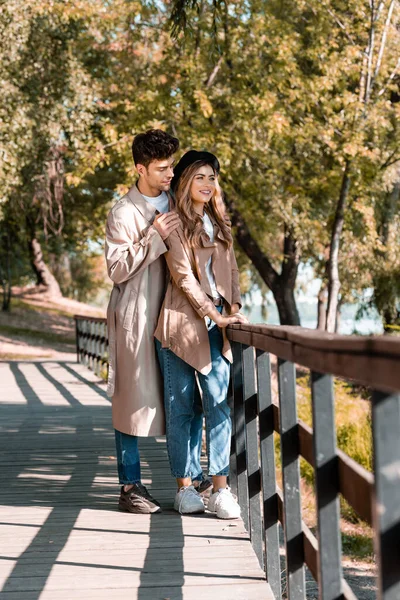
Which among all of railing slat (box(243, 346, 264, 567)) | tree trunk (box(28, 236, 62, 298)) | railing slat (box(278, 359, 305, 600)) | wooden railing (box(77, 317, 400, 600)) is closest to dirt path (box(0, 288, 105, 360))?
tree trunk (box(28, 236, 62, 298))

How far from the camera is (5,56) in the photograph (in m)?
17.0

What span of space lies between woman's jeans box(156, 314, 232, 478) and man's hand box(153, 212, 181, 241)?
49cm

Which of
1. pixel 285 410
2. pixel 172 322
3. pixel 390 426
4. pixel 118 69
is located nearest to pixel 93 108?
pixel 118 69

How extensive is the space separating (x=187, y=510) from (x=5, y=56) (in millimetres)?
14087

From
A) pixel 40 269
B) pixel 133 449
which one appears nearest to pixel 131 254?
pixel 133 449

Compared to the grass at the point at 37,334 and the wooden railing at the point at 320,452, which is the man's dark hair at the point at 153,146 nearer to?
the wooden railing at the point at 320,452

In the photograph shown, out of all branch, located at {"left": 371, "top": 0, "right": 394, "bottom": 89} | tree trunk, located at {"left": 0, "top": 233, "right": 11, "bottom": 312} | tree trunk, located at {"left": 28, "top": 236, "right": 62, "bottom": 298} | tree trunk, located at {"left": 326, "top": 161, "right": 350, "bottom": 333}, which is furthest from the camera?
tree trunk, located at {"left": 28, "top": 236, "right": 62, "bottom": 298}

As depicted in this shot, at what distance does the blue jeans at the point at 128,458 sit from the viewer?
14.9ft

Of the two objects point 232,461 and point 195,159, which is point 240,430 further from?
point 195,159

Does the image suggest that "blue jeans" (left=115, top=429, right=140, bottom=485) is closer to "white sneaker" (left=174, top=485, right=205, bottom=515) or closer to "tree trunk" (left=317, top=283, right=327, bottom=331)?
"white sneaker" (left=174, top=485, right=205, bottom=515)

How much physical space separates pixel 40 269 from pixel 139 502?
2963cm

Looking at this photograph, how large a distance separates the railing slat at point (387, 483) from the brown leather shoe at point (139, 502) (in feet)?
9.88

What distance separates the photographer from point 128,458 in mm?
4547

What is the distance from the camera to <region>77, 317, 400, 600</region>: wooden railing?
1.57 meters
